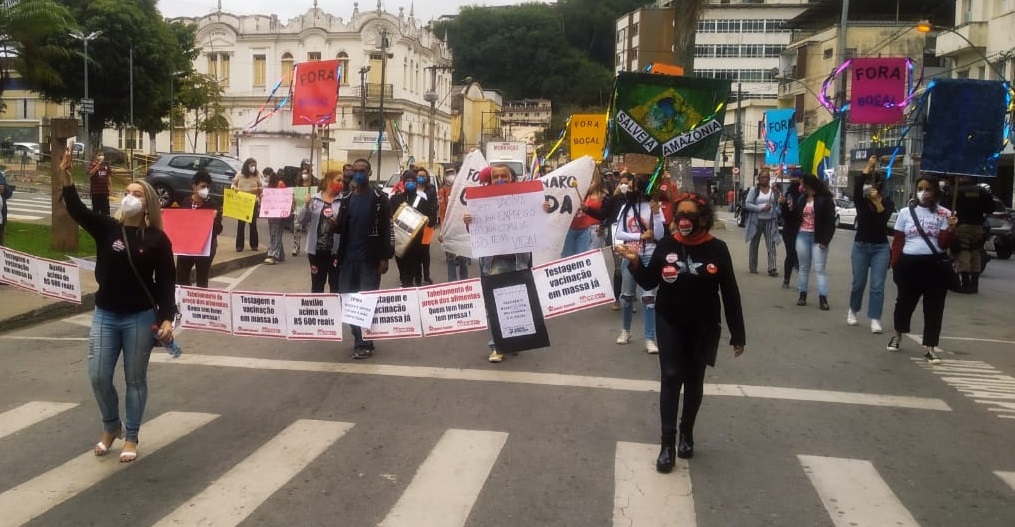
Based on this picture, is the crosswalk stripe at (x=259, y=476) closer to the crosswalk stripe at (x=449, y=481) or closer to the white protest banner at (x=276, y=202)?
the crosswalk stripe at (x=449, y=481)

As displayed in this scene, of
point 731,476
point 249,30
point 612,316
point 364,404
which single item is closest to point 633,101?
point 612,316

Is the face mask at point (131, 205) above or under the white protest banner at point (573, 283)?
above

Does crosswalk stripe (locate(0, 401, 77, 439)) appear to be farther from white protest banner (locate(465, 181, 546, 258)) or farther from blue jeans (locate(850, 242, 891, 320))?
blue jeans (locate(850, 242, 891, 320))

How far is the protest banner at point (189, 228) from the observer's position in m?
10.8

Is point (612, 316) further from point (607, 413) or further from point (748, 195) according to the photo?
point (748, 195)

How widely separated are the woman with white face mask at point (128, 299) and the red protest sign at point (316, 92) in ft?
44.5

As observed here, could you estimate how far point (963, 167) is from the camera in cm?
1125

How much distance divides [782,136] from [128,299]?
1789cm

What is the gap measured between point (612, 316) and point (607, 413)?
15.4 feet

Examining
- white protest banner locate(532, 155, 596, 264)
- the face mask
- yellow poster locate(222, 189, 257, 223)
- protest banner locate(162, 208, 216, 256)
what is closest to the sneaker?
white protest banner locate(532, 155, 596, 264)

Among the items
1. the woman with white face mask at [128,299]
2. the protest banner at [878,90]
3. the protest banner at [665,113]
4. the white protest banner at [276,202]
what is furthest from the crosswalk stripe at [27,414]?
the protest banner at [878,90]

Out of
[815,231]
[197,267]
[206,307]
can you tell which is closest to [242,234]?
[197,267]

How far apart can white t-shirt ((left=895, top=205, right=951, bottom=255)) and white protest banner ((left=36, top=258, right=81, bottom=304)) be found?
27.8 feet

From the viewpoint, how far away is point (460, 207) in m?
9.93
